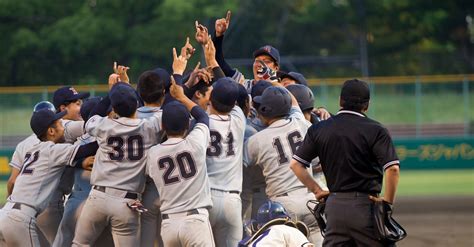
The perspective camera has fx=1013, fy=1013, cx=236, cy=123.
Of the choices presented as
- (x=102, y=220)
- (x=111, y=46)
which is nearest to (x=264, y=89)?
(x=102, y=220)

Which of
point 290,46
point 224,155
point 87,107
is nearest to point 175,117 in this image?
point 224,155

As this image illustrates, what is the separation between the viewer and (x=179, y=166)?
8.77m

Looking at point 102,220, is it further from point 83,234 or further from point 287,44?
point 287,44

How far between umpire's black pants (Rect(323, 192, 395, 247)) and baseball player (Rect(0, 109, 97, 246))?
2.58 m

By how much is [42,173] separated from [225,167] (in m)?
1.71

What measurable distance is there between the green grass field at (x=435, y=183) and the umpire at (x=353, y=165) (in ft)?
45.6

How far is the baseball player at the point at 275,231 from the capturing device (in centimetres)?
714

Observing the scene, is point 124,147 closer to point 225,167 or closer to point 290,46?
point 225,167

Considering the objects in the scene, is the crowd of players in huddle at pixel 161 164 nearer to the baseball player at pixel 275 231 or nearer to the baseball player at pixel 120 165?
the baseball player at pixel 120 165

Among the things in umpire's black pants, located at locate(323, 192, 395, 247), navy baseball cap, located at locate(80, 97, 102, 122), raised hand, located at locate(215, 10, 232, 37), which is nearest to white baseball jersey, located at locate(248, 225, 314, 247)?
umpire's black pants, located at locate(323, 192, 395, 247)

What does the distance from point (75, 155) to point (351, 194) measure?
9.26 feet

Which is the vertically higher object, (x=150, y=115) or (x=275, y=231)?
(x=150, y=115)

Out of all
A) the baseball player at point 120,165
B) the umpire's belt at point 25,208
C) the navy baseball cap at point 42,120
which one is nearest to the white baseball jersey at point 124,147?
the baseball player at point 120,165

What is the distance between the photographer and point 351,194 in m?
7.85
